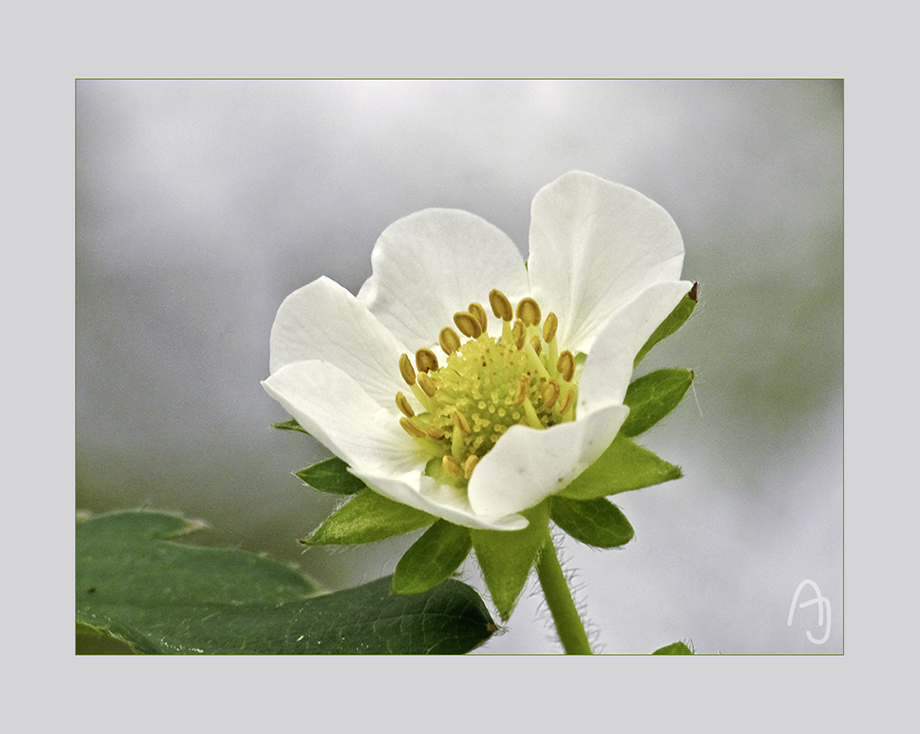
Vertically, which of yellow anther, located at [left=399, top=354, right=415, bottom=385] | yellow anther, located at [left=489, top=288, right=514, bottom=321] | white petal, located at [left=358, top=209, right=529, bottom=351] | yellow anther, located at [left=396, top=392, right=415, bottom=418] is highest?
white petal, located at [left=358, top=209, right=529, bottom=351]

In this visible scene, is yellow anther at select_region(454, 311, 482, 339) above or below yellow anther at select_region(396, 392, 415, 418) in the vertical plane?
above

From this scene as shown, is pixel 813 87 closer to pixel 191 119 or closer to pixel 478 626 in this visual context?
pixel 478 626

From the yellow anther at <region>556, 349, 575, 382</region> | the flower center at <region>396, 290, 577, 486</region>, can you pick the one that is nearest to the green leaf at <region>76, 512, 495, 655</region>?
the flower center at <region>396, 290, 577, 486</region>

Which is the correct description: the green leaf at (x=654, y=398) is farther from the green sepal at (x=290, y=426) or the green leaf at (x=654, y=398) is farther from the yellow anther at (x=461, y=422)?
the green sepal at (x=290, y=426)

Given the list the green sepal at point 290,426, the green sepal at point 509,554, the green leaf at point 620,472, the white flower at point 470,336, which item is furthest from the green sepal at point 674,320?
the green sepal at point 290,426

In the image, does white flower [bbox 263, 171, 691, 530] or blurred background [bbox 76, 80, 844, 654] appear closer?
white flower [bbox 263, 171, 691, 530]

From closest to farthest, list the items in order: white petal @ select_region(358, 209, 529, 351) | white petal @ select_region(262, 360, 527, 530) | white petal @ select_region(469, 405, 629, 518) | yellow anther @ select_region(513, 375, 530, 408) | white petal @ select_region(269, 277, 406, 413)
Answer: white petal @ select_region(469, 405, 629, 518) → white petal @ select_region(262, 360, 527, 530) → yellow anther @ select_region(513, 375, 530, 408) → white petal @ select_region(269, 277, 406, 413) → white petal @ select_region(358, 209, 529, 351)

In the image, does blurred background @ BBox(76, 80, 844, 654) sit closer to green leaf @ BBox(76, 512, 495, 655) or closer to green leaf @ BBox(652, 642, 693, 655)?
green leaf @ BBox(76, 512, 495, 655)
